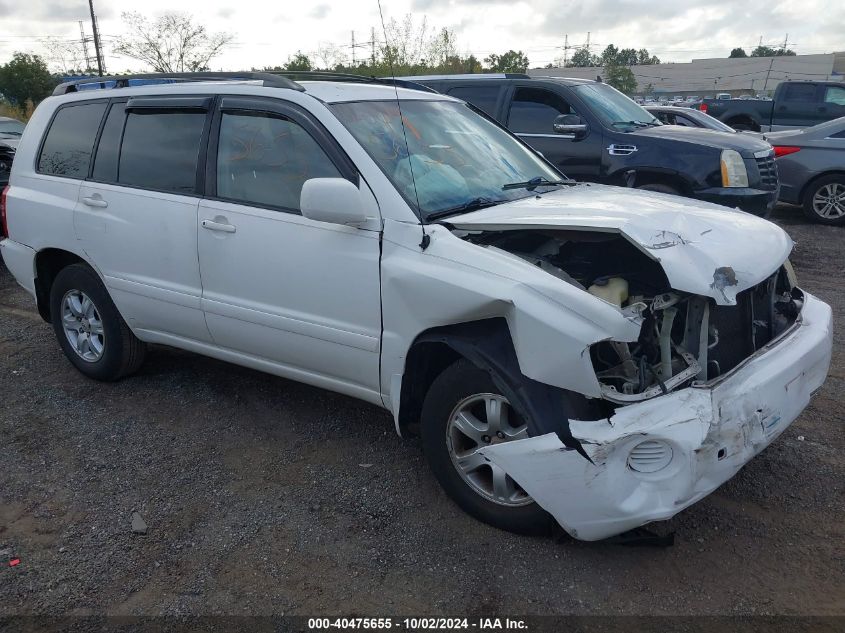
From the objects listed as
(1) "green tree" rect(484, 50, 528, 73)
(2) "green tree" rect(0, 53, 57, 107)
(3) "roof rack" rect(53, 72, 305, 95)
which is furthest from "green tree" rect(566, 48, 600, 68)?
(3) "roof rack" rect(53, 72, 305, 95)

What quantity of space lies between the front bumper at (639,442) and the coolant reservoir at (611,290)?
1.53ft

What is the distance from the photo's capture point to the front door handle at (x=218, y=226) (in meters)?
3.82

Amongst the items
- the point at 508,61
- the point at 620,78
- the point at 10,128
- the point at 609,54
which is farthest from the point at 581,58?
the point at 10,128

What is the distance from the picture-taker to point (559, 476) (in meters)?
2.74

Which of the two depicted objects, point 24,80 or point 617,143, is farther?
point 24,80

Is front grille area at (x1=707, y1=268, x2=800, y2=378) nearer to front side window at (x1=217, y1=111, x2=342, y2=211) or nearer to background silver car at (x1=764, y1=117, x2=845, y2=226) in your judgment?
front side window at (x1=217, y1=111, x2=342, y2=211)

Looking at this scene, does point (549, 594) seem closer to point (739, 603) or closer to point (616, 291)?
point (739, 603)

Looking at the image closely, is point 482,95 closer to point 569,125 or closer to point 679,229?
point 569,125

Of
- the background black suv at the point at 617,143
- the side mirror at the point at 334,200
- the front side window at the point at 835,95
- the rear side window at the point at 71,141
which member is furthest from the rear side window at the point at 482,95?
the front side window at the point at 835,95

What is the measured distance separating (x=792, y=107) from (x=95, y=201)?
15.1m

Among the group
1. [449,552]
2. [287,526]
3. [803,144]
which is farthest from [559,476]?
[803,144]

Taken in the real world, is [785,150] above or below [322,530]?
above

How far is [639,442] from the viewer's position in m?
2.64

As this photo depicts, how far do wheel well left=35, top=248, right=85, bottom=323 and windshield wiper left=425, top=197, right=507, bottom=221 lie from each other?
9.31ft
